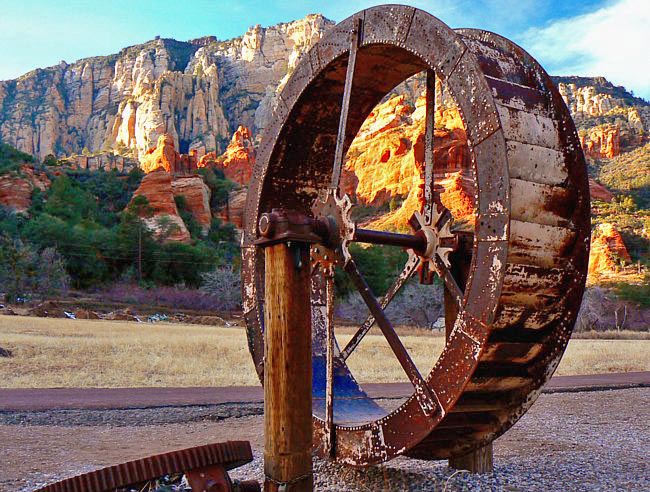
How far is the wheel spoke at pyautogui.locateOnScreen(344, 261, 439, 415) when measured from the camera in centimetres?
443

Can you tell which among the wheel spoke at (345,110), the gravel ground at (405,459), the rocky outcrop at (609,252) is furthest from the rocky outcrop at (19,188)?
the wheel spoke at (345,110)

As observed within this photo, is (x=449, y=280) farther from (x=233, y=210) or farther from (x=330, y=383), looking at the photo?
(x=233, y=210)

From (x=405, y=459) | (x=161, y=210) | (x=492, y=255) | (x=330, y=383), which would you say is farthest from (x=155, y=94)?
(x=492, y=255)

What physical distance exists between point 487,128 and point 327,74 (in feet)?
6.84

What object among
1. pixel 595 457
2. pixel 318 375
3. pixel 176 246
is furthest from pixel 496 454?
pixel 176 246

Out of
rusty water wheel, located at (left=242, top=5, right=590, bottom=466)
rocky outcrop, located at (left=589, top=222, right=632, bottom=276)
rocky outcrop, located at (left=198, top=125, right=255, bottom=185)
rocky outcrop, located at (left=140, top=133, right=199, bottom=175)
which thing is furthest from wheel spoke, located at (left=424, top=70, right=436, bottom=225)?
rocky outcrop, located at (left=140, top=133, right=199, bottom=175)

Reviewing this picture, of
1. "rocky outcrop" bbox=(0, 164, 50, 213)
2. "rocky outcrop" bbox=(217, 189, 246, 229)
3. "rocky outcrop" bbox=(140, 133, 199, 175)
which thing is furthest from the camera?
"rocky outcrop" bbox=(140, 133, 199, 175)

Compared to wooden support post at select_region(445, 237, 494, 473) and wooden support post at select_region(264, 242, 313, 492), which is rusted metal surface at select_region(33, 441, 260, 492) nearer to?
wooden support post at select_region(264, 242, 313, 492)

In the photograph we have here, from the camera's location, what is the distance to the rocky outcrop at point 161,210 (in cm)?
5447

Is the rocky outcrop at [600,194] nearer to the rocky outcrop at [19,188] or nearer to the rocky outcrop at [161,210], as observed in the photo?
the rocky outcrop at [161,210]

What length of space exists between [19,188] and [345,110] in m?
55.9

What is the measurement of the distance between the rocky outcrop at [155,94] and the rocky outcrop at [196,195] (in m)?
55.5

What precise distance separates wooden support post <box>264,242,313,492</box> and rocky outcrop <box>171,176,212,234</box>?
62.3 metres

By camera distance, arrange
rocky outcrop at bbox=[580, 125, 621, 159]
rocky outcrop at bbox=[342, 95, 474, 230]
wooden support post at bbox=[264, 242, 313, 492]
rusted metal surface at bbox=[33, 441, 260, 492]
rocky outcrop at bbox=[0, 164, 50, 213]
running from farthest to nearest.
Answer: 1. rocky outcrop at bbox=[580, 125, 621, 159]
2. rocky outcrop at bbox=[342, 95, 474, 230]
3. rocky outcrop at bbox=[0, 164, 50, 213]
4. wooden support post at bbox=[264, 242, 313, 492]
5. rusted metal surface at bbox=[33, 441, 260, 492]
